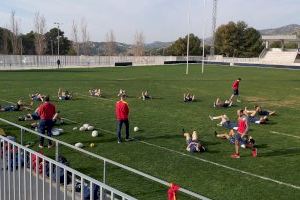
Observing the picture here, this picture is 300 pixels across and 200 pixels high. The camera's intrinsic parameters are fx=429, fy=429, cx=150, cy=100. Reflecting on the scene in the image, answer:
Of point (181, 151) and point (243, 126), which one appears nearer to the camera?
point (243, 126)

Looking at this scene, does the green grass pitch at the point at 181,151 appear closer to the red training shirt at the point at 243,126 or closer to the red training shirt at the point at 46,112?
the red training shirt at the point at 243,126

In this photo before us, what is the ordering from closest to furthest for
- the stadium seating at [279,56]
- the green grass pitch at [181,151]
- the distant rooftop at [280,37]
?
the green grass pitch at [181,151]
the stadium seating at [279,56]
the distant rooftop at [280,37]

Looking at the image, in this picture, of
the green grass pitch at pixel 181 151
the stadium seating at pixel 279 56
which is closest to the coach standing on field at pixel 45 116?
the green grass pitch at pixel 181 151

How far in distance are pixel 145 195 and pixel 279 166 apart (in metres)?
4.76

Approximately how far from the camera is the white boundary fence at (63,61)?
2810 inches

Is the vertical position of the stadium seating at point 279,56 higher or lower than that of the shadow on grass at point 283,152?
higher

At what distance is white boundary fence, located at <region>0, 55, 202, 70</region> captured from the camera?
71375mm

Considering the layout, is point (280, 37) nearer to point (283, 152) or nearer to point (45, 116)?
point (283, 152)

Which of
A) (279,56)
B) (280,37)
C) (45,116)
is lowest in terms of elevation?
(45,116)

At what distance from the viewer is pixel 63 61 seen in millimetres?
78750

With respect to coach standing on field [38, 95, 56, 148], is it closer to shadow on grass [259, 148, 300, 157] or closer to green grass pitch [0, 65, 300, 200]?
green grass pitch [0, 65, 300, 200]

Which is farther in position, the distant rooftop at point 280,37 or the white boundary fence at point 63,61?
the distant rooftop at point 280,37

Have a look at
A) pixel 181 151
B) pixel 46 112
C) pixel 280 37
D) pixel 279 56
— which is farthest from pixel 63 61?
pixel 181 151

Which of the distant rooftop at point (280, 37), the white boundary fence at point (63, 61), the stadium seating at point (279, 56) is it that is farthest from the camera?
the distant rooftop at point (280, 37)
